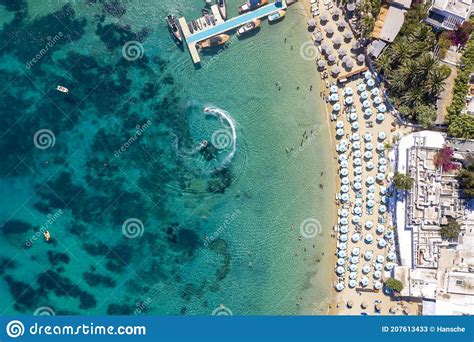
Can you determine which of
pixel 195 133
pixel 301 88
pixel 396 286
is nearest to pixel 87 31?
pixel 195 133

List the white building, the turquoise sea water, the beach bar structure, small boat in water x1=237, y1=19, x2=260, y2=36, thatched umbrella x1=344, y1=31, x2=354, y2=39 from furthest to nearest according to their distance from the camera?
thatched umbrella x1=344, y1=31, x2=354, y2=39 → small boat in water x1=237, y1=19, x2=260, y2=36 → the beach bar structure → the turquoise sea water → the white building

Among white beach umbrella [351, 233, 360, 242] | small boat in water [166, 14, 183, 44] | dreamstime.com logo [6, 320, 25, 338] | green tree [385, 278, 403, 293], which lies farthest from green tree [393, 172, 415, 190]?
dreamstime.com logo [6, 320, 25, 338]

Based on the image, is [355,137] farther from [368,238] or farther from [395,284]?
[395,284]

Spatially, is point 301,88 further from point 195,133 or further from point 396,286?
point 396,286

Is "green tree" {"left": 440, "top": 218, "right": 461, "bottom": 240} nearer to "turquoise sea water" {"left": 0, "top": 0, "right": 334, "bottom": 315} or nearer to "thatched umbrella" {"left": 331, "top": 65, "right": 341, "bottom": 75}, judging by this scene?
"turquoise sea water" {"left": 0, "top": 0, "right": 334, "bottom": 315}

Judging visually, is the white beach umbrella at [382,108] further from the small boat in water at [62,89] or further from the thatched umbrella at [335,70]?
the small boat in water at [62,89]

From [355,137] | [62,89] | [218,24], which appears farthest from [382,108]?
[62,89]
